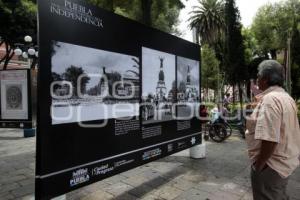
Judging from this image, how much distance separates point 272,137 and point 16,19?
19617 millimetres

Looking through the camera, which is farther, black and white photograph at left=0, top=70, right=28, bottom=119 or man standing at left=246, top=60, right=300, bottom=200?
black and white photograph at left=0, top=70, right=28, bottom=119

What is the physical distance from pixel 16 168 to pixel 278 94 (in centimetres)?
571

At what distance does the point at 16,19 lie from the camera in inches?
760

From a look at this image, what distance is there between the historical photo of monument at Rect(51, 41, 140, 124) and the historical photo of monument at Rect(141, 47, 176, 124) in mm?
275

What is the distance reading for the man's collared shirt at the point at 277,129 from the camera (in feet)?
9.04

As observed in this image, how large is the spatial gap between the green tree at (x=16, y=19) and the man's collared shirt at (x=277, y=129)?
18.4m

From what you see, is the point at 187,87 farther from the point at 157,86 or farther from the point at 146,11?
the point at 146,11

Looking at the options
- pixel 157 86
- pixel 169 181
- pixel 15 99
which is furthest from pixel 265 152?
pixel 15 99

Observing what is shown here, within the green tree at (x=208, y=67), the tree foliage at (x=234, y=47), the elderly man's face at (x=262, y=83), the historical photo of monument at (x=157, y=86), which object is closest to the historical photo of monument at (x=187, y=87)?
the historical photo of monument at (x=157, y=86)

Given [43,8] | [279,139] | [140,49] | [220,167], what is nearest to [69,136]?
[43,8]

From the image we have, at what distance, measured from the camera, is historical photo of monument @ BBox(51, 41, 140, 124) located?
3.50 m

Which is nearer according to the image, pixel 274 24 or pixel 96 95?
pixel 96 95

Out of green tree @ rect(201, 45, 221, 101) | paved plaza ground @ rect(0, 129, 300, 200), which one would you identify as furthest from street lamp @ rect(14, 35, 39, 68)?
green tree @ rect(201, 45, 221, 101)

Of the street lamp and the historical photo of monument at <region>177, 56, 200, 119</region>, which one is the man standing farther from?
the street lamp
